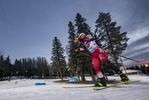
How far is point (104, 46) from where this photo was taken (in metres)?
16.2

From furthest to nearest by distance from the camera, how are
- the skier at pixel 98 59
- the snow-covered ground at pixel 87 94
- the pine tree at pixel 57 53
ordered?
the pine tree at pixel 57 53 → the skier at pixel 98 59 → the snow-covered ground at pixel 87 94

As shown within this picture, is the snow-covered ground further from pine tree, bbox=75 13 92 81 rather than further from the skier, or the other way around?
pine tree, bbox=75 13 92 81

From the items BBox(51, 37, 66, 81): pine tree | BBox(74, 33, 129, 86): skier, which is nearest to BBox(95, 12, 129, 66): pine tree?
BBox(74, 33, 129, 86): skier

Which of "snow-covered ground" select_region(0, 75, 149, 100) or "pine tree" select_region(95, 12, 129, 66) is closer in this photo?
"snow-covered ground" select_region(0, 75, 149, 100)

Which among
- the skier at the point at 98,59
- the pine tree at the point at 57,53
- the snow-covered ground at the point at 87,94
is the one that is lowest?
the snow-covered ground at the point at 87,94

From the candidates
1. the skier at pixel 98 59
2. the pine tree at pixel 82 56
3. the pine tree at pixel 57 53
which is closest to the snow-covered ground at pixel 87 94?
the skier at pixel 98 59

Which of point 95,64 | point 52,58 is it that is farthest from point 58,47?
point 95,64

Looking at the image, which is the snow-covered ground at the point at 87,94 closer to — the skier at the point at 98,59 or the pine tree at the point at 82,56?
the skier at the point at 98,59

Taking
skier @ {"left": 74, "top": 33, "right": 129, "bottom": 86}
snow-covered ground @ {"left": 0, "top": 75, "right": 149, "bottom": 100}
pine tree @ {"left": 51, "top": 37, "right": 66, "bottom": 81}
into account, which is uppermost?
pine tree @ {"left": 51, "top": 37, "right": 66, "bottom": 81}

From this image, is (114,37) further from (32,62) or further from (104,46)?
(32,62)

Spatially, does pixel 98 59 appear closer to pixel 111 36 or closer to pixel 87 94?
pixel 87 94

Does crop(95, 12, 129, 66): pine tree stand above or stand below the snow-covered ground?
above

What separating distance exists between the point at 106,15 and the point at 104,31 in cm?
337

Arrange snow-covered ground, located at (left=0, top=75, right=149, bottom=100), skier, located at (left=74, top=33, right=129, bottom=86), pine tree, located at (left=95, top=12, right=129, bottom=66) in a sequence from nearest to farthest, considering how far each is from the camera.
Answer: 1. snow-covered ground, located at (left=0, top=75, right=149, bottom=100)
2. skier, located at (left=74, top=33, right=129, bottom=86)
3. pine tree, located at (left=95, top=12, right=129, bottom=66)
